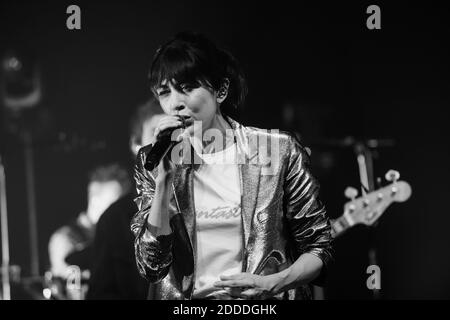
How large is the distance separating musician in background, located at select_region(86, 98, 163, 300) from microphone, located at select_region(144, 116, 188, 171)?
67 cm

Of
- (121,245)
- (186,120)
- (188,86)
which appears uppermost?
(188,86)

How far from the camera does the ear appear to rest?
1650 millimetres

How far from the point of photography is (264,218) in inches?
59.1

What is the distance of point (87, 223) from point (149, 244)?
785 millimetres

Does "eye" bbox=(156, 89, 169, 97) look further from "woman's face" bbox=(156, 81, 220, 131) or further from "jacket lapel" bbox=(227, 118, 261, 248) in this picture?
"jacket lapel" bbox=(227, 118, 261, 248)

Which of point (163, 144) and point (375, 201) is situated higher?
point (163, 144)

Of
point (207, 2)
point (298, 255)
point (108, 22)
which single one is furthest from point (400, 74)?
point (108, 22)

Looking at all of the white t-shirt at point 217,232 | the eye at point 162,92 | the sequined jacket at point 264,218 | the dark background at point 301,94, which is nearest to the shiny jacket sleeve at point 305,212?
the sequined jacket at point 264,218

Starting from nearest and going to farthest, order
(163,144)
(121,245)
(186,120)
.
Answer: (163,144), (186,120), (121,245)

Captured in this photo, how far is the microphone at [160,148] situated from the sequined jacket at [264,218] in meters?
0.15

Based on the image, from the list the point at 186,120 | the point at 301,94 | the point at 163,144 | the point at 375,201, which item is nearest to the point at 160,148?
the point at 163,144

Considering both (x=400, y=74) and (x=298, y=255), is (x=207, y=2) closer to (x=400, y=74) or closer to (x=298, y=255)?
(x=400, y=74)

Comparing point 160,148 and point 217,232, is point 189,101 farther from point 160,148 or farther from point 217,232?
point 217,232

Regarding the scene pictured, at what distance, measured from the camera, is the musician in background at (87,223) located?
213cm
